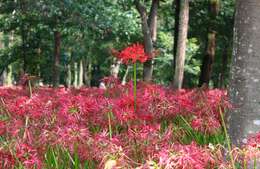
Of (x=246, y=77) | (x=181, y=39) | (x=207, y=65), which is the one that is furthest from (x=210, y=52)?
(x=246, y=77)

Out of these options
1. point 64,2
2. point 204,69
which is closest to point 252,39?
point 64,2

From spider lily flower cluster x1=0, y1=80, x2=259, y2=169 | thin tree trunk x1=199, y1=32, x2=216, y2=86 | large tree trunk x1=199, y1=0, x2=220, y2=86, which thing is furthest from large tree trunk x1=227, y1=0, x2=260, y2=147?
thin tree trunk x1=199, y1=32, x2=216, y2=86

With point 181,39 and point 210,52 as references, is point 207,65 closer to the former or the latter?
point 210,52

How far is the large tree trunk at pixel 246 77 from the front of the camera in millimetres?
4621

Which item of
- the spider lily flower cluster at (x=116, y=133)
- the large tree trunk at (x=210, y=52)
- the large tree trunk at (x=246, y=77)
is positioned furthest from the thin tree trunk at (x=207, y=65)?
the large tree trunk at (x=246, y=77)

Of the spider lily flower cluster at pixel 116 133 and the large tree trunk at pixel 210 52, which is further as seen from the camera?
the large tree trunk at pixel 210 52

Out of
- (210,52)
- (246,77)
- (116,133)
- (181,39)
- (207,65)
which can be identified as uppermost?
(181,39)

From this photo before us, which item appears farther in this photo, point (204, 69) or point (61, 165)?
point (204, 69)

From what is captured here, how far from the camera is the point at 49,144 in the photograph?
435cm

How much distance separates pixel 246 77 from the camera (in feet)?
15.4

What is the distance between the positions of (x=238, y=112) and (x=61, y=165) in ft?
5.20

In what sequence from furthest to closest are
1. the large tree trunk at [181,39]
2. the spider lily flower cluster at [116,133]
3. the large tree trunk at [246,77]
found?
the large tree trunk at [181,39], the large tree trunk at [246,77], the spider lily flower cluster at [116,133]

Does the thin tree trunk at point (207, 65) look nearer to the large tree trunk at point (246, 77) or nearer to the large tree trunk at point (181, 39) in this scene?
the large tree trunk at point (181, 39)

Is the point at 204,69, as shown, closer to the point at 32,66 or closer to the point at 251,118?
the point at 32,66
